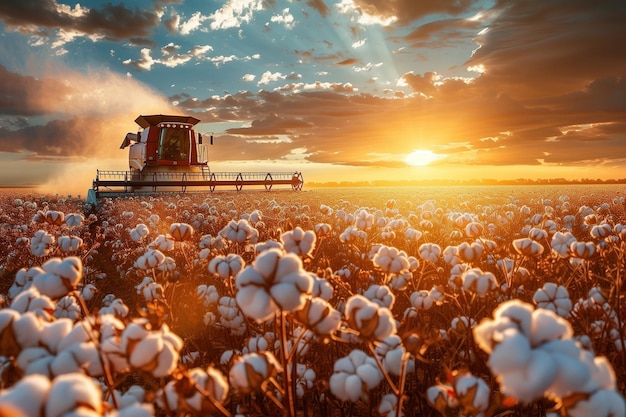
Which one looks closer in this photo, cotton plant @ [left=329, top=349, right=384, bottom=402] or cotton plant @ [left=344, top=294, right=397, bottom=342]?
cotton plant @ [left=344, top=294, right=397, bottom=342]

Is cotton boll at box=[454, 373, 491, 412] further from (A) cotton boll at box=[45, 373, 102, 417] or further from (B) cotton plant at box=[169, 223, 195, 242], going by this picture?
(B) cotton plant at box=[169, 223, 195, 242]

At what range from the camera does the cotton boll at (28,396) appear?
1131mm

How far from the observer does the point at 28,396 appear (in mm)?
1152

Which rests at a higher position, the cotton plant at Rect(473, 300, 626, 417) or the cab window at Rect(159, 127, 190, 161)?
the cab window at Rect(159, 127, 190, 161)

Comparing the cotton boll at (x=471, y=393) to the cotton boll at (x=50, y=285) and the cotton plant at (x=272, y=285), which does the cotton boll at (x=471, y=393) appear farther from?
the cotton boll at (x=50, y=285)

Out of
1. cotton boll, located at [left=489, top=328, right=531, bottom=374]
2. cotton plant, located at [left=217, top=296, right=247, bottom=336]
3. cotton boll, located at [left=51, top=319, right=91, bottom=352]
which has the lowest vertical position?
cotton plant, located at [left=217, top=296, right=247, bottom=336]

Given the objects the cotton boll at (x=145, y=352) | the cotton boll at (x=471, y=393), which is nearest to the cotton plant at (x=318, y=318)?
the cotton boll at (x=471, y=393)

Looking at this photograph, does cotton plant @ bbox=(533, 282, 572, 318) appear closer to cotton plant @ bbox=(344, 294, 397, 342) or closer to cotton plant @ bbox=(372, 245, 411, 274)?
cotton plant @ bbox=(372, 245, 411, 274)

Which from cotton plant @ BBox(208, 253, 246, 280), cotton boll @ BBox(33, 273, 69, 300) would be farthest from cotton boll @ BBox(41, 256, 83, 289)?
cotton plant @ BBox(208, 253, 246, 280)

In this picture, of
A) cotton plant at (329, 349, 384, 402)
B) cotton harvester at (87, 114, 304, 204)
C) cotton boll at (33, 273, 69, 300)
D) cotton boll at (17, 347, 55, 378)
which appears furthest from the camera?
cotton harvester at (87, 114, 304, 204)

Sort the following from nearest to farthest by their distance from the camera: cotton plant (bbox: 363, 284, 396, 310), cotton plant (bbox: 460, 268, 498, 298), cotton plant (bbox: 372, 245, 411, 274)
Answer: cotton plant (bbox: 460, 268, 498, 298) → cotton plant (bbox: 363, 284, 396, 310) → cotton plant (bbox: 372, 245, 411, 274)

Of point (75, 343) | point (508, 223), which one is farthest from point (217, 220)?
point (75, 343)

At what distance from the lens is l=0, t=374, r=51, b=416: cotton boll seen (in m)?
1.13

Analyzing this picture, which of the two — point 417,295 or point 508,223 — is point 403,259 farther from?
point 508,223
